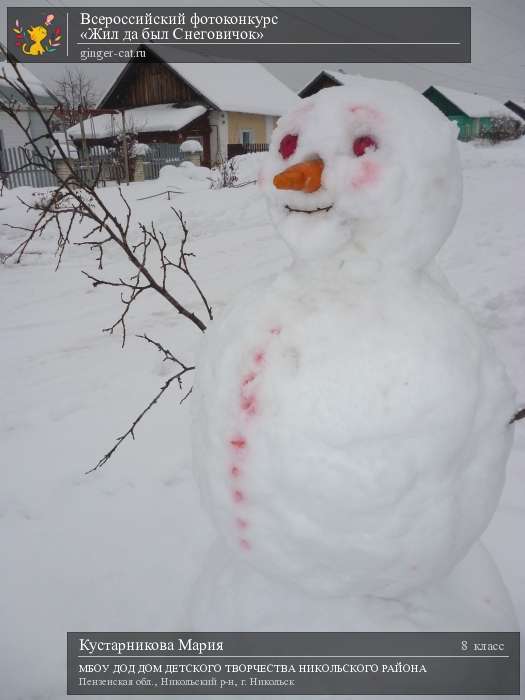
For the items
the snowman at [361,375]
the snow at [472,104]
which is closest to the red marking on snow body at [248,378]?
the snowman at [361,375]

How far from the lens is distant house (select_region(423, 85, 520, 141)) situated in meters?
26.8

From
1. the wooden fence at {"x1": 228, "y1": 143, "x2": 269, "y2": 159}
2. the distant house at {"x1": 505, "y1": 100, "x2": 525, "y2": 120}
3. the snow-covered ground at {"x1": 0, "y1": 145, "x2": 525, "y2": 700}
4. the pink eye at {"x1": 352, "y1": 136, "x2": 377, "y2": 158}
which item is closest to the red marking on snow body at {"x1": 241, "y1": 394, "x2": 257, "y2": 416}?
the pink eye at {"x1": 352, "y1": 136, "x2": 377, "y2": 158}

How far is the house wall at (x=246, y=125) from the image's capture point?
682 inches

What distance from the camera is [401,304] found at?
107 cm

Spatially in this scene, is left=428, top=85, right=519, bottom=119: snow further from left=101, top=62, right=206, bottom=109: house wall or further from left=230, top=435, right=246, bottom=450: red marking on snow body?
left=230, top=435, right=246, bottom=450: red marking on snow body

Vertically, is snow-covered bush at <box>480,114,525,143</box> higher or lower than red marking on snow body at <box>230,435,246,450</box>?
higher

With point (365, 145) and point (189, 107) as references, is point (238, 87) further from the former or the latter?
point (365, 145)

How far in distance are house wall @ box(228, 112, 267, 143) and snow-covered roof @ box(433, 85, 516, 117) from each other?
564 inches

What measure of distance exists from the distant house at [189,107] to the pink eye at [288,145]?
16.0 m

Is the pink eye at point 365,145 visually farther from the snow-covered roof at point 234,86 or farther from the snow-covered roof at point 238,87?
the snow-covered roof at point 234,86

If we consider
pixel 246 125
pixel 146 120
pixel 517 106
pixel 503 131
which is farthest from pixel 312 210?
pixel 517 106

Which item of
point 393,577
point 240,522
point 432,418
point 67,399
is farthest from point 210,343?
point 67,399

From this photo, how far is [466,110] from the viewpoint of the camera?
2664cm

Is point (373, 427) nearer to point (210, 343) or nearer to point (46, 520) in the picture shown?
point (210, 343)
